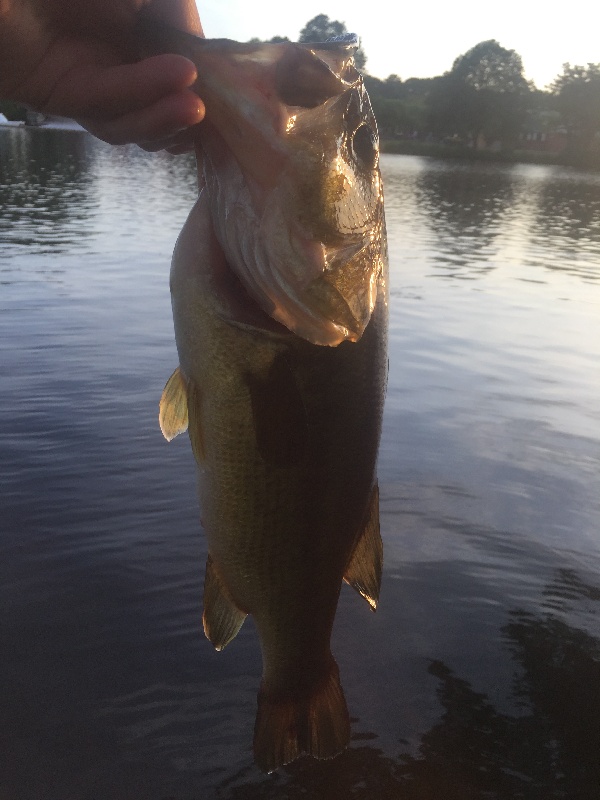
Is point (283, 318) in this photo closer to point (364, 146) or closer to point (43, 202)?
point (364, 146)

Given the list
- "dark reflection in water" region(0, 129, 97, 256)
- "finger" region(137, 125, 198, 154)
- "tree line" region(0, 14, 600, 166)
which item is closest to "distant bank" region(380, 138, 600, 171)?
"tree line" region(0, 14, 600, 166)

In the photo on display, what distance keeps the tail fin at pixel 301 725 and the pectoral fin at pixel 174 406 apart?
1.01 m

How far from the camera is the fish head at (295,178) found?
6.02ft

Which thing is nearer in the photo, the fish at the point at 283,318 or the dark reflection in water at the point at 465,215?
the fish at the point at 283,318

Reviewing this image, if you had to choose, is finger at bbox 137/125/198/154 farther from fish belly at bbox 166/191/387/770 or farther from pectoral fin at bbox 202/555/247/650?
pectoral fin at bbox 202/555/247/650

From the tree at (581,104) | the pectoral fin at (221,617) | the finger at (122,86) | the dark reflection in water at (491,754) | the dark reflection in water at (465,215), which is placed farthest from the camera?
the tree at (581,104)

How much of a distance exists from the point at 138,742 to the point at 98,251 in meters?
14.0

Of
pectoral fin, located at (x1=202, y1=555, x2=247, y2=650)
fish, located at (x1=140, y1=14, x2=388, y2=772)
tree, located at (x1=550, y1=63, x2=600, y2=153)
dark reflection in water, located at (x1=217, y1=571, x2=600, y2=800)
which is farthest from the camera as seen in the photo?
tree, located at (x1=550, y1=63, x2=600, y2=153)

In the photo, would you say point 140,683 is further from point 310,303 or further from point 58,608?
point 310,303

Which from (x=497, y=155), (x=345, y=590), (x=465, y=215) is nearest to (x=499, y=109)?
(x=497, y=155)

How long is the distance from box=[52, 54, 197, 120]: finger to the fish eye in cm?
47

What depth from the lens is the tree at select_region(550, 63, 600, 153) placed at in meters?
98.8

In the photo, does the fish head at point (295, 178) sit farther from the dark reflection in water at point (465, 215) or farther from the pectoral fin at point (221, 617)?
the dark reflection in water at point (465, 215)

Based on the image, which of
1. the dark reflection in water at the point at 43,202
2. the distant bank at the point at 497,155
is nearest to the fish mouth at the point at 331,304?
the dark reflection in water at the point at 43,202
